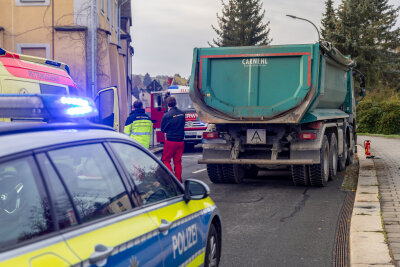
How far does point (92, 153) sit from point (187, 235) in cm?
116

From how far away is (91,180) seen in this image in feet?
10.3

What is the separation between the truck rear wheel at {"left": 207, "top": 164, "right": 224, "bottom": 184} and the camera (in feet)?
40.8

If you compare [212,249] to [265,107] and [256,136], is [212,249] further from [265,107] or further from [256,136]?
[256,136]

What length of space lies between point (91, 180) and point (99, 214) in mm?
204

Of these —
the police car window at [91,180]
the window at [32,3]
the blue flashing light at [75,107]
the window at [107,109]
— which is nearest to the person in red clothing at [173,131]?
the window at [107,109]

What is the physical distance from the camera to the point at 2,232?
7.89 ft

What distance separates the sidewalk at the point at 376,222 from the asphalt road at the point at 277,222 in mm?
304

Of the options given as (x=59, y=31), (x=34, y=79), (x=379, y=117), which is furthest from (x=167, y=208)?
(x=379, y=117)

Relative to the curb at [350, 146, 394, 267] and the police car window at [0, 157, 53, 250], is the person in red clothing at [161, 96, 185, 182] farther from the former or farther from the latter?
the police car window at [0, 157, 53, 250]

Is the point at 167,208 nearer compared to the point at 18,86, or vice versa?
the point at 167,208

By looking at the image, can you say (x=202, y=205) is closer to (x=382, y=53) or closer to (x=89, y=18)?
(x=89, y=18)

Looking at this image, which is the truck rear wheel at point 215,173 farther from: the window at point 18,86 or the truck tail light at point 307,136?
the window at point 18,86

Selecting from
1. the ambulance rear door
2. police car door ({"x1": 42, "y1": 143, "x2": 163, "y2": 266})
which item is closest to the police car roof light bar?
police car door ({"x1": 42, "y1": 143, "x2": 163, "y2": 266})

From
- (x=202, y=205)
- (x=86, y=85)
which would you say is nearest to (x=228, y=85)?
(x=202, y=205)
